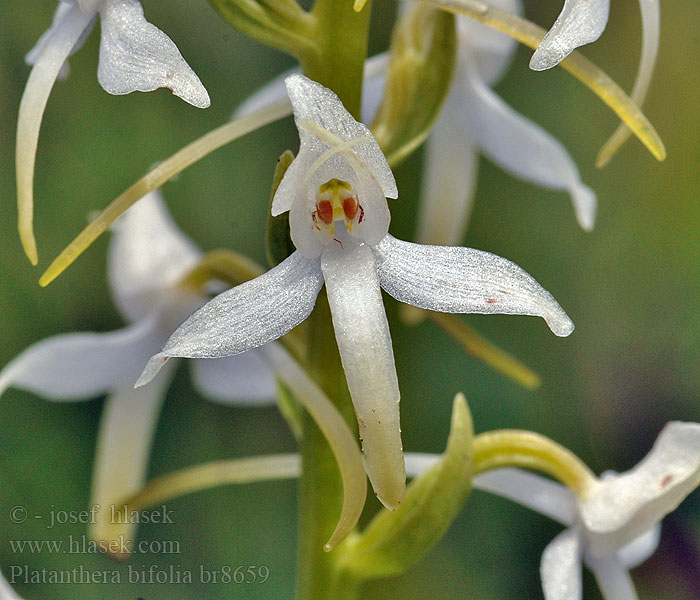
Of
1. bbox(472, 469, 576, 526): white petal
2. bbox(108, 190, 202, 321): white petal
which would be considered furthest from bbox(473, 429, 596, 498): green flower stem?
bbox(108, 190, 202, 321): white petal

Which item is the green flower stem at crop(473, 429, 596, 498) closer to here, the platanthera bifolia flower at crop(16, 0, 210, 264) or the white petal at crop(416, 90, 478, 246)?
the white petal at crop(416, 90, 478, 246)

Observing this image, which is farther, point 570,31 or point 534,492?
point 534,492

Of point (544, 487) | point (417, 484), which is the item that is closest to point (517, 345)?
point (544, 487)

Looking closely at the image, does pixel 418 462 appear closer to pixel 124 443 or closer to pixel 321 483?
pixel 321 483

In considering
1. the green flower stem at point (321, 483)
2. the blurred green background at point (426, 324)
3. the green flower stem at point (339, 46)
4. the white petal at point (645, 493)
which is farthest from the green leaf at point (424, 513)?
the blurred green background at point (426, 324)

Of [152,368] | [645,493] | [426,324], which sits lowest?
[426,324]

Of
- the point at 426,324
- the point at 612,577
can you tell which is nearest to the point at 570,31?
the point at 612,577

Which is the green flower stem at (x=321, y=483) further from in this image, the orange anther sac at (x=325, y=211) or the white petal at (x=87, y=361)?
the white petal at (x=87, y=361)
